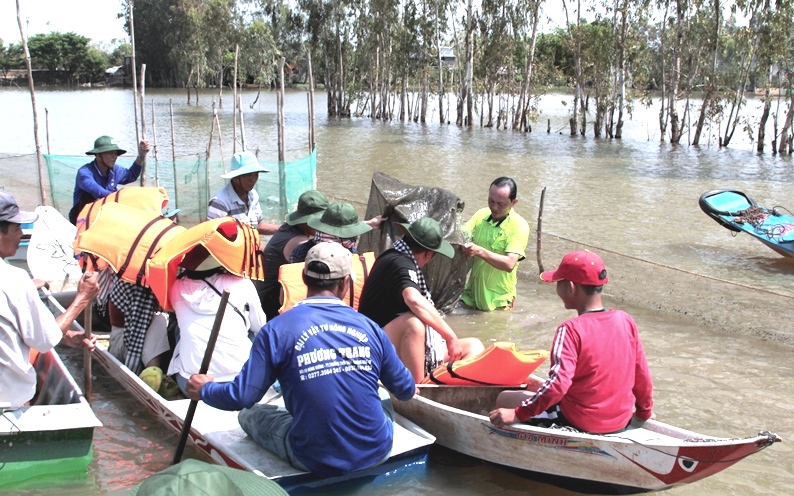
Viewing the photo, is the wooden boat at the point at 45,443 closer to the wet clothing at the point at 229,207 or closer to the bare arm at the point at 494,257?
the wet clothing at the point at 229,207

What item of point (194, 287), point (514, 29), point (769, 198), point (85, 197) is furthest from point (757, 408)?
point (514, 29)

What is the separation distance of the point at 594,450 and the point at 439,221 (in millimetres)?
3882

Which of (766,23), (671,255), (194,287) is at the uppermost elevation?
(766,23)

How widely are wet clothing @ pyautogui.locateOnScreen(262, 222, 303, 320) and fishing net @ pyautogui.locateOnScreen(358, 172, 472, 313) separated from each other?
165 centimetres

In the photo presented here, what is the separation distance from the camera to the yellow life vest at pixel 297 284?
18.5ft

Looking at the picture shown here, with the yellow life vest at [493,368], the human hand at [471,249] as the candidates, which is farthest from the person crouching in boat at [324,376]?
the human hand at [471,249]

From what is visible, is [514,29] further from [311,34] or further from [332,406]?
[332,406]

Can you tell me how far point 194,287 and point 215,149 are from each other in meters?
24.1

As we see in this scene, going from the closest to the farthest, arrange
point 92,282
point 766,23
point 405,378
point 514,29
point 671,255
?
point 405,378 < point 92,282 < point 671,255 < point 766,23 < point 514,29

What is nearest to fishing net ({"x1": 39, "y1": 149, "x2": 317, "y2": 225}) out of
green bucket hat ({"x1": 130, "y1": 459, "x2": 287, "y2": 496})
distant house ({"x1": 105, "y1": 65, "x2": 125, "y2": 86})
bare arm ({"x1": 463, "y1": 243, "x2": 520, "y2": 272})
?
bare arm ({"x1": 463, "y1": 243, "x2": 520, "y2": 272})

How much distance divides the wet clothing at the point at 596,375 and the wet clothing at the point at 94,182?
5583mm

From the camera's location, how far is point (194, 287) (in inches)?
202

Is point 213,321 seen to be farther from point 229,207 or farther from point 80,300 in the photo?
point 229,207

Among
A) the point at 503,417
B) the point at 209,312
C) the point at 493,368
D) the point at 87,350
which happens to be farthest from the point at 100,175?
the point at 503,417
